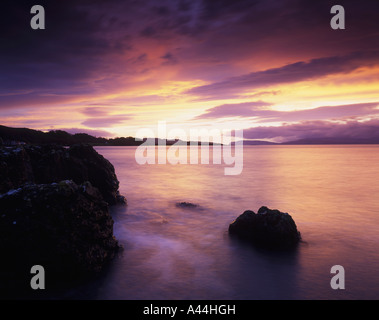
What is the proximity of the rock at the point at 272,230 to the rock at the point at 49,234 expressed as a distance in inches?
244

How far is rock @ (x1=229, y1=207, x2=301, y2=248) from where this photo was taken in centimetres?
1027

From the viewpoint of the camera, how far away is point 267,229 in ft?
34.1

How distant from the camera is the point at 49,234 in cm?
729

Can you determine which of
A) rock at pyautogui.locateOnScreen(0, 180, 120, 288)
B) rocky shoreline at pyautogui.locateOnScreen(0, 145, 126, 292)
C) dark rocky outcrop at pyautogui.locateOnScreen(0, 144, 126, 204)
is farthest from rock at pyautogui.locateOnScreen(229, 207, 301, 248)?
dark rocky outcrop at pyautogui.locateOnScreen(0, 144, 126, 204)

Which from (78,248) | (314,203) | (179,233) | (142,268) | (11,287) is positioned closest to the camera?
(11,287)

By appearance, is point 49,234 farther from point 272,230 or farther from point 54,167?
point 54,167

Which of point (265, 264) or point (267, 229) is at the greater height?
point (267, 229)

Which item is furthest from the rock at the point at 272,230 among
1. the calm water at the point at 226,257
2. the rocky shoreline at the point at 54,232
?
the rocky shoreline at the point at 54,232

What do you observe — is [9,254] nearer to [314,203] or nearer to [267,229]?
[267,229]

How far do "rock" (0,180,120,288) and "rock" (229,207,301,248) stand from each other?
6210 millimetres

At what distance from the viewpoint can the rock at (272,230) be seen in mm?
10266

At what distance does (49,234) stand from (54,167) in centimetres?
835
